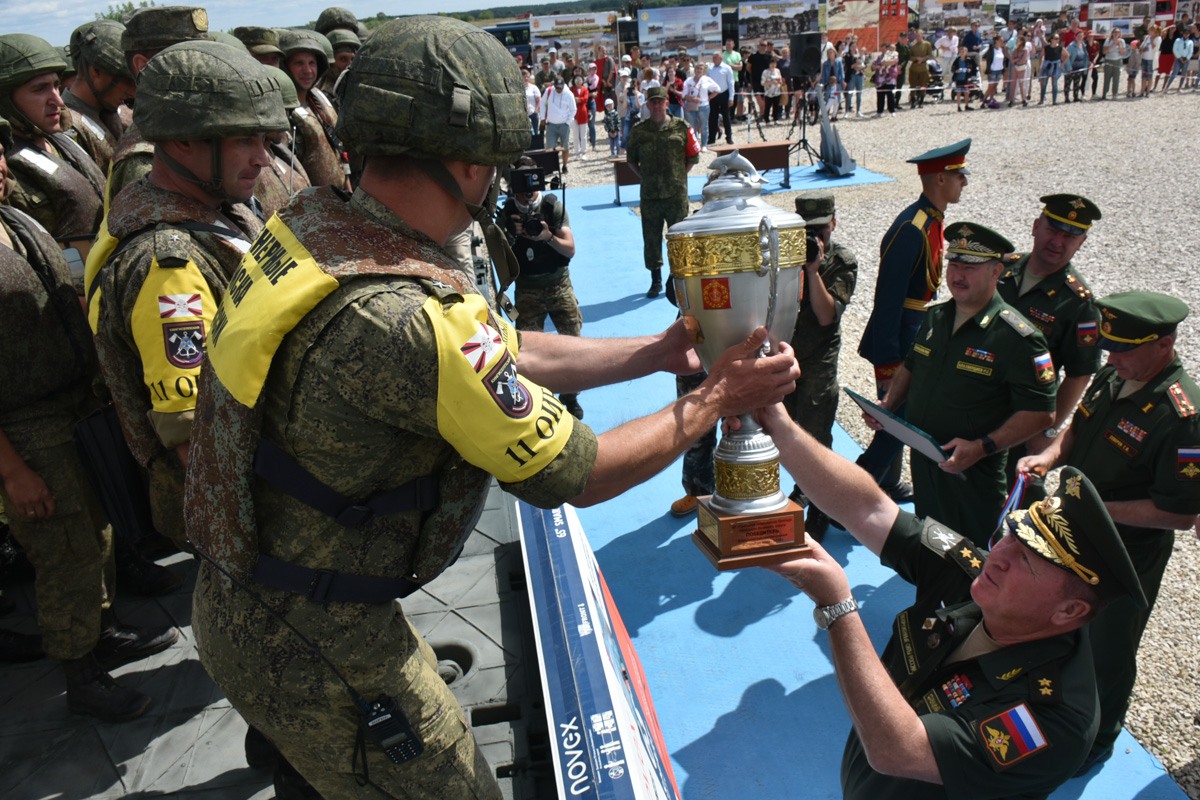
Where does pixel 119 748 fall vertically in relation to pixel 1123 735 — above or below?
above

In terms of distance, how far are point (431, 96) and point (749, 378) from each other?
1050mm

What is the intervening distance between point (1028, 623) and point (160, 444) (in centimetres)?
284

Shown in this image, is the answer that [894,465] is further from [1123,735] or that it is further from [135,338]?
[135,338]

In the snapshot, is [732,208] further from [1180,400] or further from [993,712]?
[1180,400]

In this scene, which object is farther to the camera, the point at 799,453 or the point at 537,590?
the point at 537,590

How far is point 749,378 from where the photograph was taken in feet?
7.30

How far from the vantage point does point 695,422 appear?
2.08 meters

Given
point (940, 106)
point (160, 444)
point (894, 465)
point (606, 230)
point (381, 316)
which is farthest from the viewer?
point (940, 106)

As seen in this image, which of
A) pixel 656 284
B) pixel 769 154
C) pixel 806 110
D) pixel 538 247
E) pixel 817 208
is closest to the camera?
pixel 817 208

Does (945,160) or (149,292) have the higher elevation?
(149,292)

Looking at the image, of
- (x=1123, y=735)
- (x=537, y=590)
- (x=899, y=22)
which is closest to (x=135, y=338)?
(x=537, y=590)

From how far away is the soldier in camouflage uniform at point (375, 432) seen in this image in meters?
1.73

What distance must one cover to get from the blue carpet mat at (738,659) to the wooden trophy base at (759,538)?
175 centimetres

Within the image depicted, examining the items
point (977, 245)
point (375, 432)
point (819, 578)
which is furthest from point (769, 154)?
point (375, 432)
